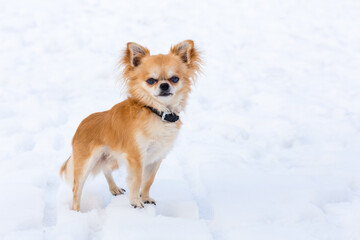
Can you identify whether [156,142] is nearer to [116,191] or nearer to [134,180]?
[134,180]

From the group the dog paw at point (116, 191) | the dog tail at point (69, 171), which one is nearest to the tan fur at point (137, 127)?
the dog tail at point (69, 171)

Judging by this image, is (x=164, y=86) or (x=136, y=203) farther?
(x=136, y=203)

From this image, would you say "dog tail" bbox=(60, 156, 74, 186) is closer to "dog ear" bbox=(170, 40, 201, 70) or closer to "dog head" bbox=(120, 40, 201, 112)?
"dog head" bbox=(120, 40, 201, 112)

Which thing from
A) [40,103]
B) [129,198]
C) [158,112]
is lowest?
[40,103]

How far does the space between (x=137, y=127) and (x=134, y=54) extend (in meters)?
0.59

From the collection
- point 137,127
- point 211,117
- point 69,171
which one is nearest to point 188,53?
point 137,127

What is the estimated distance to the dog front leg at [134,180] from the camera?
254cm

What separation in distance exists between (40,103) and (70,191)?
1.99 meters

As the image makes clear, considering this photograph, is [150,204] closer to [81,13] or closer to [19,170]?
[19,170]

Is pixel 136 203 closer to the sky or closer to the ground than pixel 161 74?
closer to the ground

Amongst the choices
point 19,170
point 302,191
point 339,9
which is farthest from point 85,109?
point 339,9

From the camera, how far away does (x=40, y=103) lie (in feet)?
14.6

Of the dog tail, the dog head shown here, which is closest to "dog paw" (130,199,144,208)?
the dog tail

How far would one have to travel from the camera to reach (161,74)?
254cm
